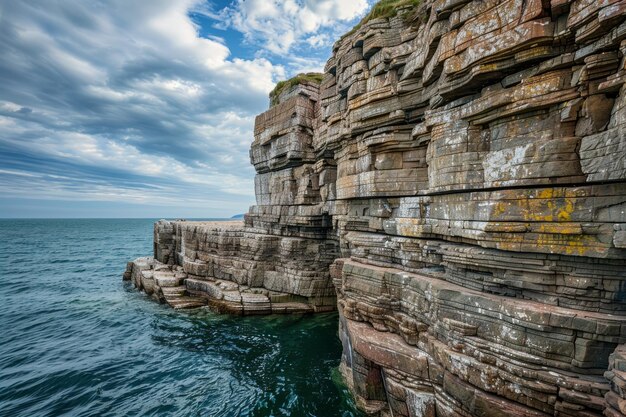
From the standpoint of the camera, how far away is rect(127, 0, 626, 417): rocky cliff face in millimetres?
7298

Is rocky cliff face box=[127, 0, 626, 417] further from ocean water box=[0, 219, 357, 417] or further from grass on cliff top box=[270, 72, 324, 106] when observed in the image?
grass on cliff top box=[270, 72, 324, 106]

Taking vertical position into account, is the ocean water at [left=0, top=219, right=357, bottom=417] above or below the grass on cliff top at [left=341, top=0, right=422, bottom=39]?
below

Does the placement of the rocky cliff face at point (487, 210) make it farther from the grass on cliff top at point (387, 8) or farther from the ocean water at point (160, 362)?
the ocean water at point (160, 362)

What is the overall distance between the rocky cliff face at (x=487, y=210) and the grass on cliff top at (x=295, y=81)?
944 cm

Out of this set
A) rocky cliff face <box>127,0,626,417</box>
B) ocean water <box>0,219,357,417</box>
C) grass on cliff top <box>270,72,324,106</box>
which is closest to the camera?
rocky cliff face <box>127,0,626,417</box>

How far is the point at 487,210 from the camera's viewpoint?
9.37 metres

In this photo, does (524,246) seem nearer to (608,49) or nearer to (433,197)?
(433,197)

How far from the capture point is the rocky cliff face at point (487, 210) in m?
7.30

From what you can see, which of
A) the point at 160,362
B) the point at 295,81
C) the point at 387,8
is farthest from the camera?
the point at 295,81

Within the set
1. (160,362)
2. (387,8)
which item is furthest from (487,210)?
(160,362)

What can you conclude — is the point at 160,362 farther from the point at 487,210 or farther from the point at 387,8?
the point at 387,8

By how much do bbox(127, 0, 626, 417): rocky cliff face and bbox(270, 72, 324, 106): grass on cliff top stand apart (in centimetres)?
944

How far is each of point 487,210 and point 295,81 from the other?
21.3m

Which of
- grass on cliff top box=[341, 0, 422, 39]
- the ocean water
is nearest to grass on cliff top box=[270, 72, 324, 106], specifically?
grass on cliff top box=[341, 0, 422, 39]
